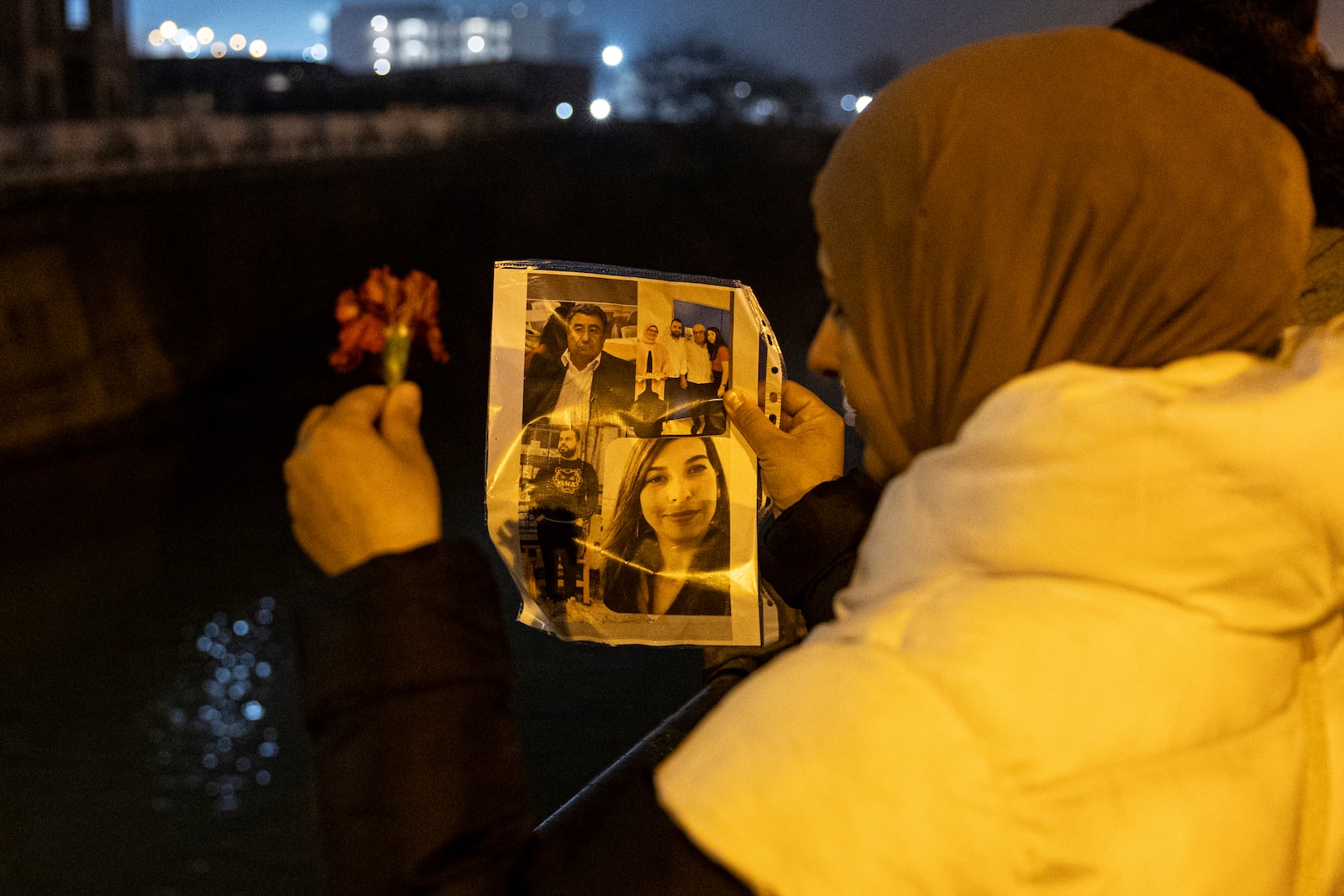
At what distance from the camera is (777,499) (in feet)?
5.05

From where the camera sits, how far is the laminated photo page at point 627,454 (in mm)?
1466

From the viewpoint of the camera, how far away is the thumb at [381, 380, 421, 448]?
0.99 meters

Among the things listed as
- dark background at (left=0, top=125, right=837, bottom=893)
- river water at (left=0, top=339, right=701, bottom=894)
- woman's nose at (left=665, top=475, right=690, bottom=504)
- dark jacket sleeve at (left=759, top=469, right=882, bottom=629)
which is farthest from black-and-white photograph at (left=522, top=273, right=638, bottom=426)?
river water at (left=0, top=339, right=701, bottom=894)

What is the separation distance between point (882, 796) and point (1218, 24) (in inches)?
49.3

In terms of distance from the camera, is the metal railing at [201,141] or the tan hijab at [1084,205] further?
the metal railing at [201,141]

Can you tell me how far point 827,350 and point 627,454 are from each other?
51cm

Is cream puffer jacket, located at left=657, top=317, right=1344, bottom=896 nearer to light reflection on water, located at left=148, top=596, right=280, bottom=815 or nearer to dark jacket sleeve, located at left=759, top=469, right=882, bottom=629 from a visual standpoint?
dark jacket sleeve, located at left=759, top=469, right=882, bottom=629

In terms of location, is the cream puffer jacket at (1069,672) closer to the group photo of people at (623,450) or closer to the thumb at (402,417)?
the thumb at (402,417)

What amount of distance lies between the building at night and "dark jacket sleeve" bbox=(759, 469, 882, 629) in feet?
64.9

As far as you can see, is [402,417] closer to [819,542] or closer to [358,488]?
[358,488]

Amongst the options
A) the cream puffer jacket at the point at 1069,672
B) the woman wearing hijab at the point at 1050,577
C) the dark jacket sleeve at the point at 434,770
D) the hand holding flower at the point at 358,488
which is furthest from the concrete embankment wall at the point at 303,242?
the cream puffer jacket at the point at 1069,672

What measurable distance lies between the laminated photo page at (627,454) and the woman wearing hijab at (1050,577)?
1.94ft

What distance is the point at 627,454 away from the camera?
151 cm

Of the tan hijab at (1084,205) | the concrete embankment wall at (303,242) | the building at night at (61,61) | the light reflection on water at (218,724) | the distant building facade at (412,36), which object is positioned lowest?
the light reflection on water at (218,724)
